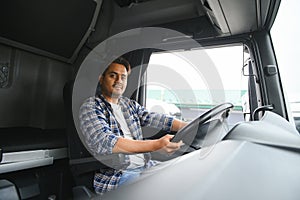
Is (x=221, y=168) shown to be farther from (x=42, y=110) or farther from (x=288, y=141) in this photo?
(x=42, y=110)

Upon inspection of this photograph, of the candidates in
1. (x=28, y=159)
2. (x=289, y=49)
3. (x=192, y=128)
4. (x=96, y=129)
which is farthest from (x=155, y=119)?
(x=289, y=49)

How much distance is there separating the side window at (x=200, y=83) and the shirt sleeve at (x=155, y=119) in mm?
113

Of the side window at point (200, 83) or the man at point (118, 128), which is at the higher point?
the side window at point (200, 83)

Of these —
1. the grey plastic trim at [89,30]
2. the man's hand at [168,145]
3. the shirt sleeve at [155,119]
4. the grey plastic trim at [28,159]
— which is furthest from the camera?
the grey plastic trim at [89,30]

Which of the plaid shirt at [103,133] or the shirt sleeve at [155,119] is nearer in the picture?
the plaid shirt at [103,133]

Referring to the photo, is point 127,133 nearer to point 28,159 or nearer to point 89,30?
point 28,159

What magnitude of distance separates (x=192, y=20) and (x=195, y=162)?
1.41m

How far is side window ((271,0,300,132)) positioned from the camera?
1271 millimetres

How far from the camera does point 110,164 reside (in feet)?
3.46

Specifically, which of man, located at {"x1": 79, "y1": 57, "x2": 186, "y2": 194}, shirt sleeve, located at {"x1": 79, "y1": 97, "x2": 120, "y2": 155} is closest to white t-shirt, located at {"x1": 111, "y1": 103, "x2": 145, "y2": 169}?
man, located at {"x1": 79, "y1": 57, "x2": 186, "y2": 194}

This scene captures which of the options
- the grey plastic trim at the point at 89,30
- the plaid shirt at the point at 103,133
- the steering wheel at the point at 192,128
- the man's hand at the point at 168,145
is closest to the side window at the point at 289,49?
the steering wheel at the point at 192,128

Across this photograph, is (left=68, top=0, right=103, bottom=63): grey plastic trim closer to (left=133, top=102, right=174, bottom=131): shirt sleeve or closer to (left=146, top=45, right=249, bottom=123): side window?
(left=146, top=45, right=249, bottom=123): side window

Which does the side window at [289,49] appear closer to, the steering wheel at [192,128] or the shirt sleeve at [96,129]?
the steering wheel at [192,128]

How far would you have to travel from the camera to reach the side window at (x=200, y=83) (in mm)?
1364
